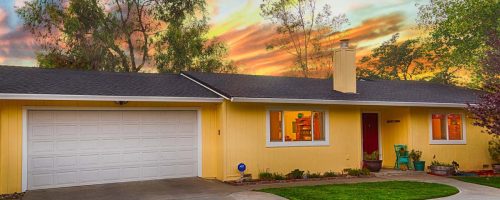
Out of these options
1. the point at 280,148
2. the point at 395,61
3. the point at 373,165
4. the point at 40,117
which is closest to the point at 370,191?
the point at 280,148

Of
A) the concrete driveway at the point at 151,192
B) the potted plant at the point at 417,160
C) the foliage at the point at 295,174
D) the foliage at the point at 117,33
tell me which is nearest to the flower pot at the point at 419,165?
the potted plant at the point at 417,160

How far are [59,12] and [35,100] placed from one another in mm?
17392

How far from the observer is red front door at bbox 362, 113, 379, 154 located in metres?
17.2

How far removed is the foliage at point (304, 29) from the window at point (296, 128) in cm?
2096

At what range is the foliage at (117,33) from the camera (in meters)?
26.9

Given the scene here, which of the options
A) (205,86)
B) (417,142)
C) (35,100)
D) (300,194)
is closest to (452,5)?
(417,142)

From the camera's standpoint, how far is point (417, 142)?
1609 centimetres

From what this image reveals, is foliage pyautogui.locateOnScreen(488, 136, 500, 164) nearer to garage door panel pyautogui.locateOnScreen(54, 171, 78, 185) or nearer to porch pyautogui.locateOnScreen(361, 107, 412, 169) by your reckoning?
porch pyautogui.locateOnScreen(361, 107, 412, 169)

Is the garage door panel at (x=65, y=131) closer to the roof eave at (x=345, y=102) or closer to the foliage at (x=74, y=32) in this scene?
the roof eave at (x=345, y=102)

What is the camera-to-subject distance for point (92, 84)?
1256 centimetres

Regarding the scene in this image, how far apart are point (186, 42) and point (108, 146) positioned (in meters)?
17.0

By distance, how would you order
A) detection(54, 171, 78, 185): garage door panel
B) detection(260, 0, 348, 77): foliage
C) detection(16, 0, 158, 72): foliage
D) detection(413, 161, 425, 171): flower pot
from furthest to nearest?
detection(260, 0, 348, 77): foliage
detection(16, 0, 158, 72): foliage
detection(413, 161, 425, 171): flower pot
detection(54, 171, 78, 185): garage door panel

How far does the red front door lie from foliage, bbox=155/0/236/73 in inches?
550

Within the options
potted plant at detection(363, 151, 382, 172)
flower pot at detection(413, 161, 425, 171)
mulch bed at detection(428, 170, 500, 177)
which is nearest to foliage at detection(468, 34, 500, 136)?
mulch bed at detection(428, 170, 500, 177)
